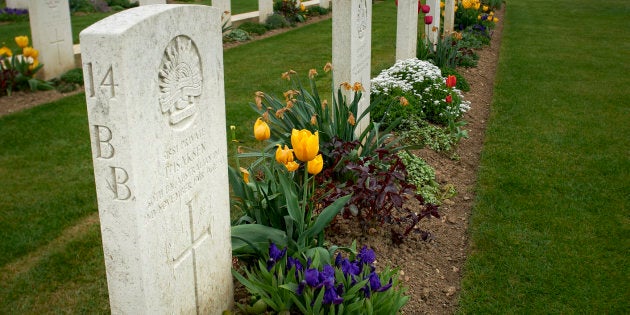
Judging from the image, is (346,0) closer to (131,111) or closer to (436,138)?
(436,138)

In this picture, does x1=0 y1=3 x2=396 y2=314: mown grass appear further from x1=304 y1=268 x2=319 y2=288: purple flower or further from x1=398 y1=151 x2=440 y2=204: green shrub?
x1=398 y1=151 x2=440 y2=204: green shrub

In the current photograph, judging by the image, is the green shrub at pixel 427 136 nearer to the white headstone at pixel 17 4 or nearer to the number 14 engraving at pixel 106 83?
the number 14 engraving at pixel 106 83

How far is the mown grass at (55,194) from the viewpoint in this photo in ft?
13.1

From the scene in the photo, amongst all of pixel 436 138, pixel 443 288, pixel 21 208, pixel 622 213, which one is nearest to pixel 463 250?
pixel 443 288

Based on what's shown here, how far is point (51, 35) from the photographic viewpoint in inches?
353

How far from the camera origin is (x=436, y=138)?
6559mm

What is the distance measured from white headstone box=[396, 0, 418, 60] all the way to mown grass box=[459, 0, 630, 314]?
1.42 m

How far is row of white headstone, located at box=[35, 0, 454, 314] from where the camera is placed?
91.3 inches

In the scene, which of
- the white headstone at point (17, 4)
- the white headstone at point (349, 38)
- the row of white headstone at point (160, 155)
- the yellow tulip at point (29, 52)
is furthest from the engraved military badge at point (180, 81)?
the white headstone at point (17, 4)

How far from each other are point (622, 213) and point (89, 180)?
15.3ft

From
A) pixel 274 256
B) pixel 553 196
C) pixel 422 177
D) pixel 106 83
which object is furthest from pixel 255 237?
pixel 553 196

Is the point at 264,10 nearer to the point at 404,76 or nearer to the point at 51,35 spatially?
the point at 51,35

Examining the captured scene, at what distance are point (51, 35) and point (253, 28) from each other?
562cm

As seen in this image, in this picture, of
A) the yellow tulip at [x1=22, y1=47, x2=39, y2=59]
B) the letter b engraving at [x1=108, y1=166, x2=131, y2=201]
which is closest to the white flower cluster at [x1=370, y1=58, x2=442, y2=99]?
the yellow tulip at [x1=22, y1=47, x2=39, y2=59]
